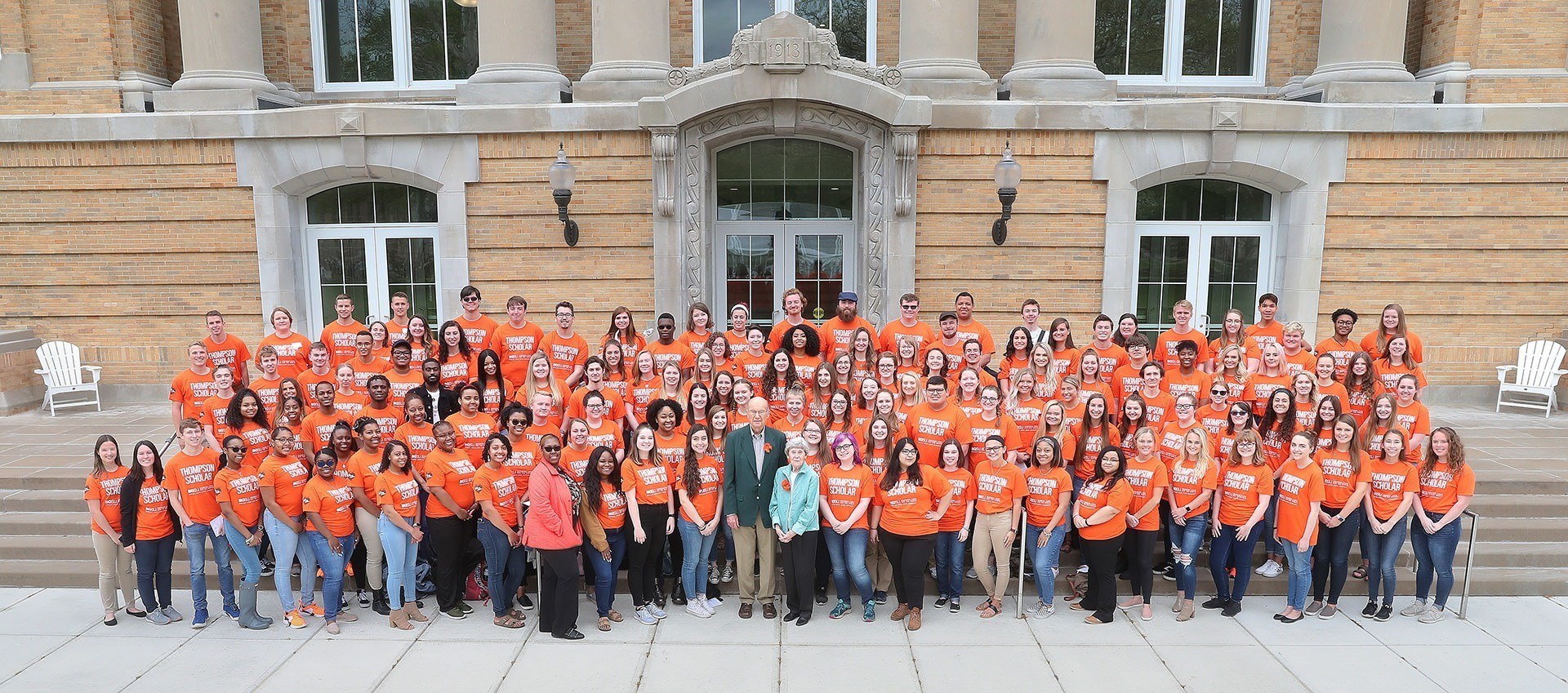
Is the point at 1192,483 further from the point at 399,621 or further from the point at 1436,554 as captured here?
the point at 399,621

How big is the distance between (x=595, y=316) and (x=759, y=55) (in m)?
4.22

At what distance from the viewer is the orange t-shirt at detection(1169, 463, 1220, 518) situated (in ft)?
23.0

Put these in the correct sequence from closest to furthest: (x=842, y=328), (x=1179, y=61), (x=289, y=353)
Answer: (x=289, y=353) → (x=842, y=328) → (x=1179, y=61)

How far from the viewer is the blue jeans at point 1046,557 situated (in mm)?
7113

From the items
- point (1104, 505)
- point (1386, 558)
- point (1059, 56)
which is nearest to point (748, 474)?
point (1104, 505)

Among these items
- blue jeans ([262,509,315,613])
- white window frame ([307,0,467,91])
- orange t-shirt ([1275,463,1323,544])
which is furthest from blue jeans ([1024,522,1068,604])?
white window frame ([307,0,467,91])

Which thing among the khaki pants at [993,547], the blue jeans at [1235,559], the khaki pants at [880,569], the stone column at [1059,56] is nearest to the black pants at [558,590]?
the khaki pants at [880,569]

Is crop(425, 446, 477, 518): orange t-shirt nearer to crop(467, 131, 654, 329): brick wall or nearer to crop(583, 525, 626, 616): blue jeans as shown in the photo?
crop(583, 525, 626, 616): blue jeans

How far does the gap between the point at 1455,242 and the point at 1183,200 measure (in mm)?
3703

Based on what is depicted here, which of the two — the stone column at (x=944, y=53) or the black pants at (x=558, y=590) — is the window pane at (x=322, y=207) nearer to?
the stone column at (x=944, y=53)

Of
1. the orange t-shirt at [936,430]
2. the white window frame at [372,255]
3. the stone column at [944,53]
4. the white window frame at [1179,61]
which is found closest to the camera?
the orange t-shirt at [936,430]

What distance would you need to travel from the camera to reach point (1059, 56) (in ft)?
40.3

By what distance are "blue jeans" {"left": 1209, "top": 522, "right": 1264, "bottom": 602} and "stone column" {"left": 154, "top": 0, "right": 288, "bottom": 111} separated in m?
13.2

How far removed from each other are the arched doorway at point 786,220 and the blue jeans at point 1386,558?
24.3 ft
